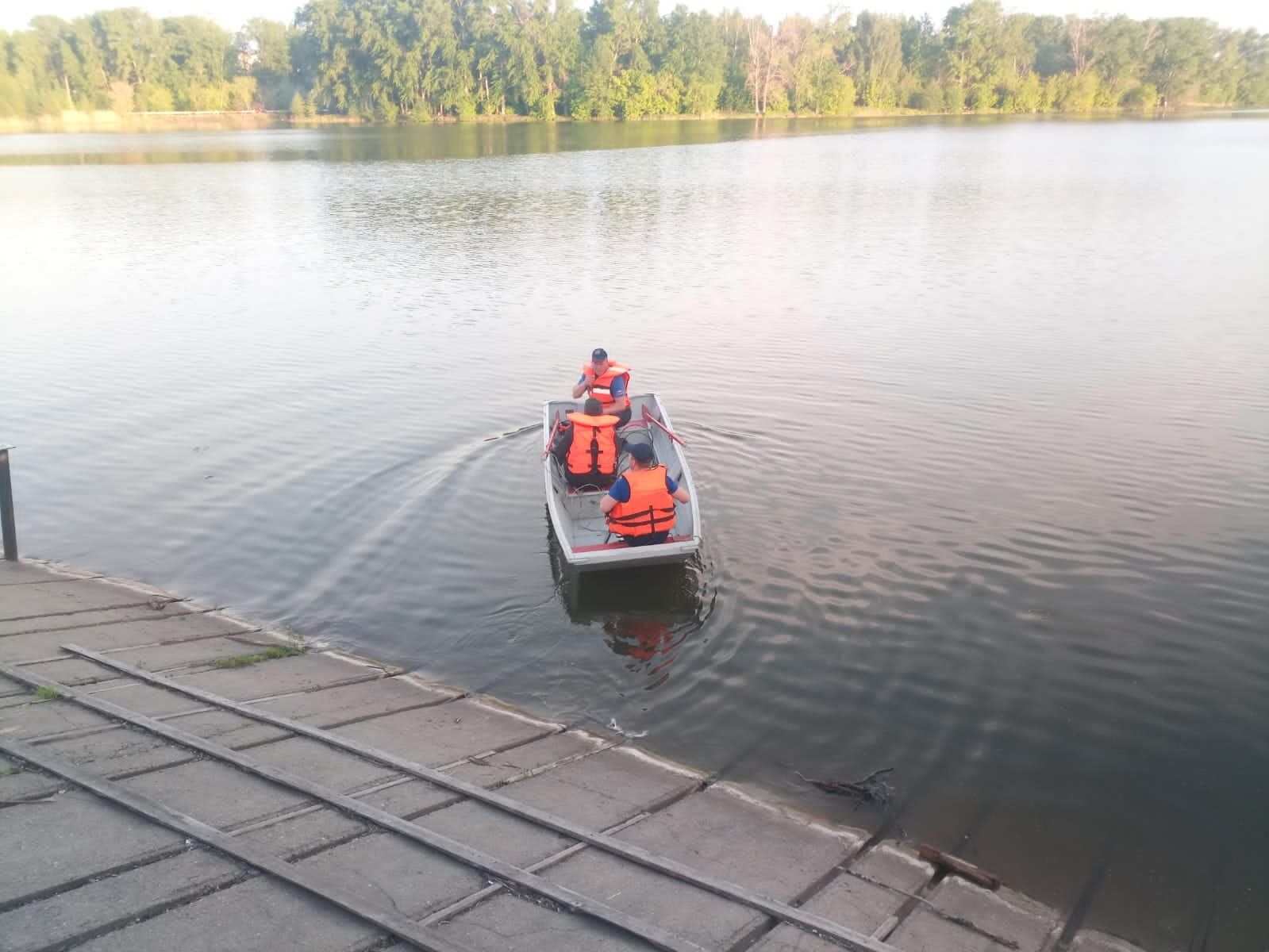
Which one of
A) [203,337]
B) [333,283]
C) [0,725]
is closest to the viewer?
[0,725]

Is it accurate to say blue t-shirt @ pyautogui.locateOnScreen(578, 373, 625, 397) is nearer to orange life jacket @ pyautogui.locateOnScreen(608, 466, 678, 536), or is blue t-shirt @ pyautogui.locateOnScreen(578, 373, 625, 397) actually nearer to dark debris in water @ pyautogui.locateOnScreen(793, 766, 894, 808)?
orange life jacket @ pyautogui.locateOnScreen(608, 466, 678, 536)

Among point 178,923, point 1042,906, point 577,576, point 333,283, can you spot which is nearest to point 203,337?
point 333,283

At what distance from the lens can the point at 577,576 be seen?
10359mm

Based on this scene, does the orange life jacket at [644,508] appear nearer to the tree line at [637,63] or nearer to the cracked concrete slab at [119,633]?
the cracked concrete slab at [119,633]

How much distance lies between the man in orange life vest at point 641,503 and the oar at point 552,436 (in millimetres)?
2131

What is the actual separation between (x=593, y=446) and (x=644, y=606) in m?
2.27

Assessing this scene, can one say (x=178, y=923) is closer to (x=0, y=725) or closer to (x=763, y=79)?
(x=0, y=725)

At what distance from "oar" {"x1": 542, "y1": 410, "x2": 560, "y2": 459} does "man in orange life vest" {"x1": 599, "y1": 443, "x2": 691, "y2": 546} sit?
6.99 ft

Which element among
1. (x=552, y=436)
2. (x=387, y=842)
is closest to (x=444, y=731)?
A: (x=387, y=842)

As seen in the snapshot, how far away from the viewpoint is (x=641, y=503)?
9734mm

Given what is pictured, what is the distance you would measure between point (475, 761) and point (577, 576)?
144 inches

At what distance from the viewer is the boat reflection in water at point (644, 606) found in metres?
9.18

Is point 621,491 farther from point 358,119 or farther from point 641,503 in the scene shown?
point 358,119

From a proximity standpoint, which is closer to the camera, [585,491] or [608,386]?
[585,491]
